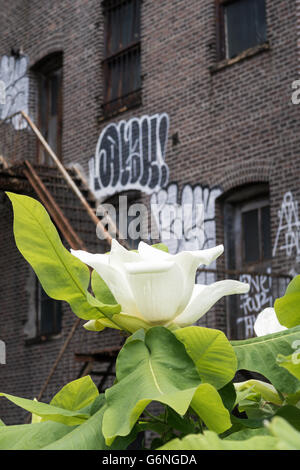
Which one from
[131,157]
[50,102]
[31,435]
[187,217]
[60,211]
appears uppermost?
[50,102]

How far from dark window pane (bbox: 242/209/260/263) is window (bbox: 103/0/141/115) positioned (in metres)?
3.10

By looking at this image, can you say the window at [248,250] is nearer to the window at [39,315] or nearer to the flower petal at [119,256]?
the window at [39,315]

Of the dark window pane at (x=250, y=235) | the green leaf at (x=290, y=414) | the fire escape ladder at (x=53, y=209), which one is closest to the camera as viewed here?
the green leaf at (x=290, y=414)

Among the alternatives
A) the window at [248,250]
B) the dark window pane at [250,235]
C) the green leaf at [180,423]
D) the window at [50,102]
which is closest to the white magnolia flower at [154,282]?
the green leaf at [180,423]

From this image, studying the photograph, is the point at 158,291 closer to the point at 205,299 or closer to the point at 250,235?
the point at 205,299

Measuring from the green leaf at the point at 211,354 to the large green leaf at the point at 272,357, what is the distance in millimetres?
21

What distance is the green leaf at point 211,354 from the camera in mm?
719

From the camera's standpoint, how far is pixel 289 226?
9.96 meters

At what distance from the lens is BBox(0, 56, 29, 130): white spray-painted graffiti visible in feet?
50.8

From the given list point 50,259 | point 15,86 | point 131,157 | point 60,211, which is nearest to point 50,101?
point 15,86

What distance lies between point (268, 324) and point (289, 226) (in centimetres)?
920

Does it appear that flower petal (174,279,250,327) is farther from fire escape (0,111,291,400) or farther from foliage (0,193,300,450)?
fire escape (0,111,291,400)

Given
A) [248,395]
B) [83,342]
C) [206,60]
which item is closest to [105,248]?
[83,342]

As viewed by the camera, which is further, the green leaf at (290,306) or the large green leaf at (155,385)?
the green leaf at (290,306)
